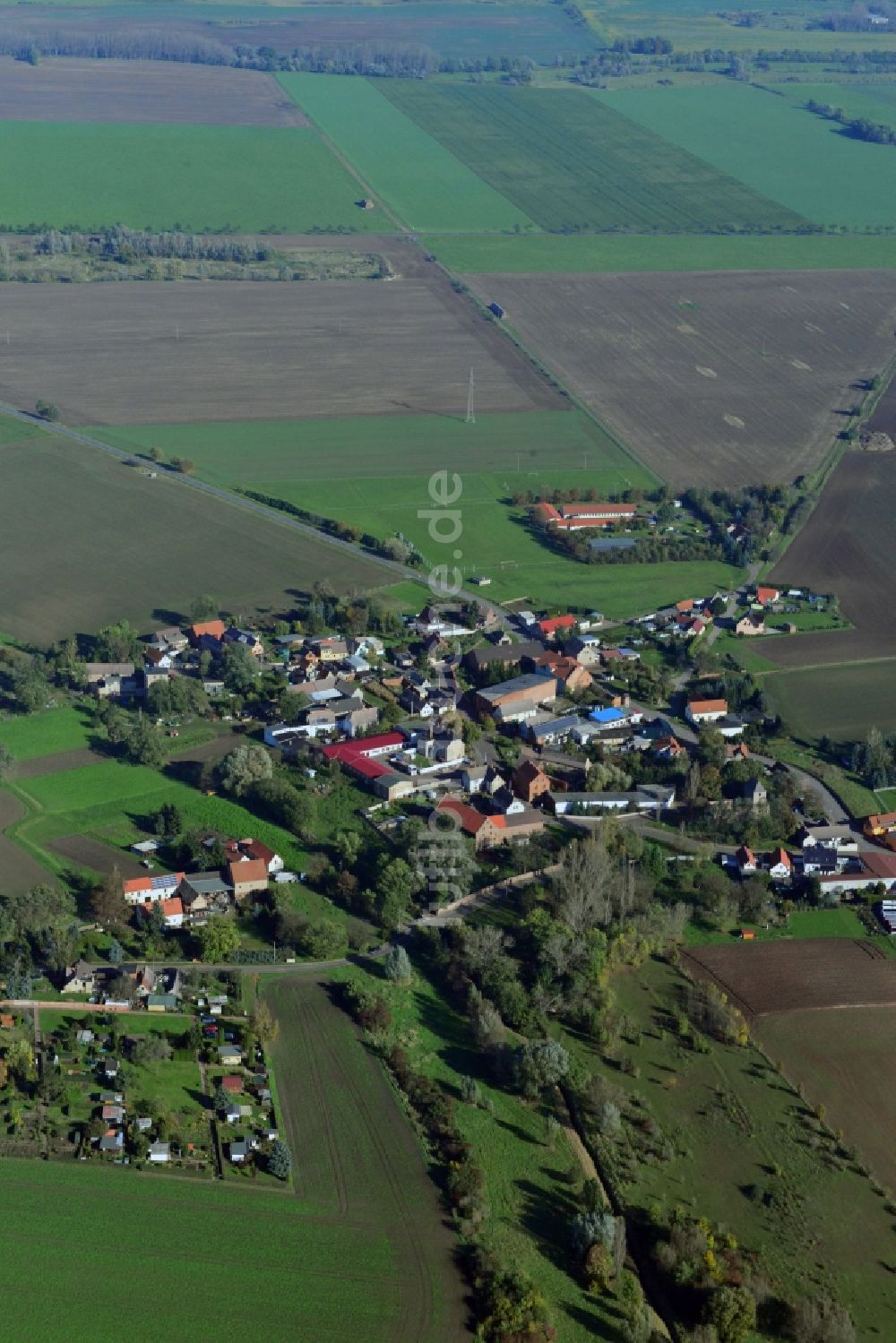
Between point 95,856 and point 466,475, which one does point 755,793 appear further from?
point 466,475

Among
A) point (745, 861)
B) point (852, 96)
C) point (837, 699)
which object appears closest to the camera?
point (745, 861)

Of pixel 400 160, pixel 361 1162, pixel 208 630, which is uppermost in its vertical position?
pixel 400 160

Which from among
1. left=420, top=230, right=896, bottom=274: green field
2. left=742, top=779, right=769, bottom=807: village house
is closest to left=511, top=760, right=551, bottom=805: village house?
left=742, top=779, right=769, bottom=807: village house

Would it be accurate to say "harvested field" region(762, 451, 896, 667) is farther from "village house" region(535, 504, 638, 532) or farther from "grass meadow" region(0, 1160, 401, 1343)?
"grass meadow" region(0, 1160, 401, 1343)

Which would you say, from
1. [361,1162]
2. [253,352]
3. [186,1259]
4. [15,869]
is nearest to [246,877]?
[15,869]

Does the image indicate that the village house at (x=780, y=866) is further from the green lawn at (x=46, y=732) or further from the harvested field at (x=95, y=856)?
the green lawn at (x=46, y=732)

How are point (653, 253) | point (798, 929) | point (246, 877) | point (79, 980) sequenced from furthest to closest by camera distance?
point (653, 253)
point (246, 877)
point (798, 929)
point (79, 980)

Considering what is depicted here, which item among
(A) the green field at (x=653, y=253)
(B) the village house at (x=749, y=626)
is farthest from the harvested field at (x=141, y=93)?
(B) the village house at (x=749, y=626)
